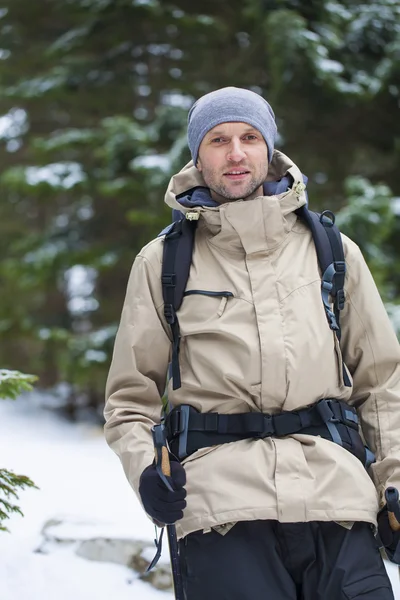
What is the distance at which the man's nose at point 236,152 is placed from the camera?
295 centimetres

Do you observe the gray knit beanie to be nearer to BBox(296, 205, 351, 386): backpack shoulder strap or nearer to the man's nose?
the man's nose

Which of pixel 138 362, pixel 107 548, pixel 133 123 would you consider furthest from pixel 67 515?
pixel 133 123

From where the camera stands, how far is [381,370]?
2.93 m

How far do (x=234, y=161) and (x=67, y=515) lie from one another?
3888 mm

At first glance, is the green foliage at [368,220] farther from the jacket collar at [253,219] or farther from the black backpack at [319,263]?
the jacket collar at [253,219]

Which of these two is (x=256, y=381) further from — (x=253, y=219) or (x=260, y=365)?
(x=253, y=219)

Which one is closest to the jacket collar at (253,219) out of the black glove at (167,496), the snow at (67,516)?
the black glove at (167,496)

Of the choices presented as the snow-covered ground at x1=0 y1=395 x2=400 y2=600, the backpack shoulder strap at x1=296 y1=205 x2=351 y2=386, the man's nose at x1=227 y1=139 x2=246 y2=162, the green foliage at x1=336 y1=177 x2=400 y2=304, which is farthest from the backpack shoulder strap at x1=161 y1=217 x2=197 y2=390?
the green foliage at x1=336 y1=177 x2=400 y2=304

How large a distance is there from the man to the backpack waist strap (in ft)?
0.07

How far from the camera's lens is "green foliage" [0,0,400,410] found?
7.75 metres

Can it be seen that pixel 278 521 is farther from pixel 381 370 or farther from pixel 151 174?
pixel 151 174

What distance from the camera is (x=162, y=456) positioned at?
8.39 feet

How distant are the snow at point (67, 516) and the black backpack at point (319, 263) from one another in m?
2.56

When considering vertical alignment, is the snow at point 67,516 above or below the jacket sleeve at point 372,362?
below
